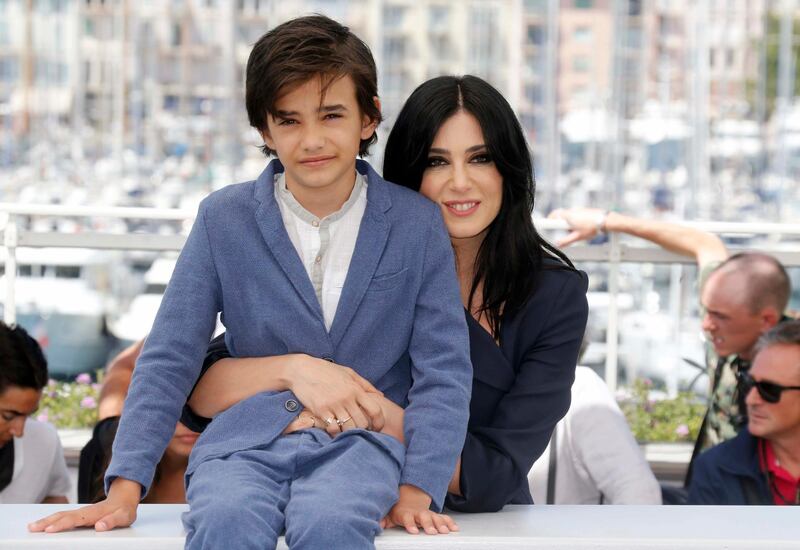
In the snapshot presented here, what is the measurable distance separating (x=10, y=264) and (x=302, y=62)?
2110 mm

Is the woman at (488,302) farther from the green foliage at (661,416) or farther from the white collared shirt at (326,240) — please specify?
the green foliage at (661,416)

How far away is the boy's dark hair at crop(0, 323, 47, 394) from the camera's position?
3.23 metres

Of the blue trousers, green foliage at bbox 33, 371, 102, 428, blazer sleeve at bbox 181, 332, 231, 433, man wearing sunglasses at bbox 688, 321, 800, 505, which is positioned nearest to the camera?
the blue trousers

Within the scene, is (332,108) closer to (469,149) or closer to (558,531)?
(469,149)

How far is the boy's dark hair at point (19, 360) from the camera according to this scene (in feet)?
10.6

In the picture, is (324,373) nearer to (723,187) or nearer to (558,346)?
(558,346)

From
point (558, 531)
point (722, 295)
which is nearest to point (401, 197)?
point (558, 531)

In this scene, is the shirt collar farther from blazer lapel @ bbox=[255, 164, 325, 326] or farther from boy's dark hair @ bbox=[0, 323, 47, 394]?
boy's dark hair @ bbox=[0, 323, 47, 394]

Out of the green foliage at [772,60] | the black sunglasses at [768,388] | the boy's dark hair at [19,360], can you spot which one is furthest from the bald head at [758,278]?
the green foliage at [772,60]

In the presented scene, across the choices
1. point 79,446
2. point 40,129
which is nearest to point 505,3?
point 40,129

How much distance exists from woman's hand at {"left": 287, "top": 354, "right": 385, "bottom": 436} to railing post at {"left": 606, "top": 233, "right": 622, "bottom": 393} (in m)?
2.11

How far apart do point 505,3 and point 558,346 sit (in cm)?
3131

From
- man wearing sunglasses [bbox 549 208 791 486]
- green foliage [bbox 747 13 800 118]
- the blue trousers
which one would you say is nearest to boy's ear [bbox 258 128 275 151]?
the blue trousers

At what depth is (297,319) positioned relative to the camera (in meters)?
2.07
